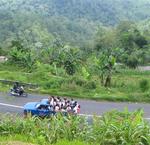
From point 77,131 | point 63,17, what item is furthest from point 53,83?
point 63,17

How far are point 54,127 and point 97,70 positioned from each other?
24.0m

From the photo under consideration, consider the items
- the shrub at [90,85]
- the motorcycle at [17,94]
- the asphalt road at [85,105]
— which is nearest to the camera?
the asphalt road at [85,105]

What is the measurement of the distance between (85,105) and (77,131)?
1549 centimetres

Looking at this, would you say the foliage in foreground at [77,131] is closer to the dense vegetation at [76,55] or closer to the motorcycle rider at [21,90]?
the motorcycle rider at [21,90]

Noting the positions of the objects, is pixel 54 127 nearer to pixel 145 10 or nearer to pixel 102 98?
pixel 102 98

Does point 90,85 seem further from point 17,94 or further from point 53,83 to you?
point 17,94

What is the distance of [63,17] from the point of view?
145000mm

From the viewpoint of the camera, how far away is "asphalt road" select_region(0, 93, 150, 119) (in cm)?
2771

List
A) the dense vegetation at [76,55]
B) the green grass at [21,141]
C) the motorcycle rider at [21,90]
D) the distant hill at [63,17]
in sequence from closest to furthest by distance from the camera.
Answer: the green grass at [21,141], the motorcycle rider at [21,90], the dense vegetation at [76,55], the distant hill at [63,17]

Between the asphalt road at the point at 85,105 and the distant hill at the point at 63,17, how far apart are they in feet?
213

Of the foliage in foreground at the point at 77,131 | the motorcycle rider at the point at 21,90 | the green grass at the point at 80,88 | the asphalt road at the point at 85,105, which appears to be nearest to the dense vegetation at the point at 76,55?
the green grass at the point at 80,88

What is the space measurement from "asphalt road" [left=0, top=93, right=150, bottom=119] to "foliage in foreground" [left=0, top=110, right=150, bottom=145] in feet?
40.7

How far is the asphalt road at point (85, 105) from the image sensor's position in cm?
2771

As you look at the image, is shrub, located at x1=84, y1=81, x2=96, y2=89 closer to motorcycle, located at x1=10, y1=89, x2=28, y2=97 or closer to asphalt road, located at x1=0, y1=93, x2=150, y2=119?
asphalt road, located at x1=0, y1=93, x2=150, y2=119
